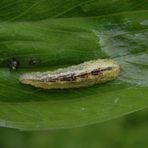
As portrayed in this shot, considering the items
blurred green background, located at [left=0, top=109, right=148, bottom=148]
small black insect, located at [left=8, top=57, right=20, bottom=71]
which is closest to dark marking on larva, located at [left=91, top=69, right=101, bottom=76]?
small black insect, located at [left=8, top=57, right=20, bottom=71]

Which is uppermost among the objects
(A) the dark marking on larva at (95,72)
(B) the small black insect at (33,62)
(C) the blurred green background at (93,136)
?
(B) the small black insect at (33,62)

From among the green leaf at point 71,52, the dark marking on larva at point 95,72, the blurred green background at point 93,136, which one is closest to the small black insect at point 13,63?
the green leaf at point 71,52

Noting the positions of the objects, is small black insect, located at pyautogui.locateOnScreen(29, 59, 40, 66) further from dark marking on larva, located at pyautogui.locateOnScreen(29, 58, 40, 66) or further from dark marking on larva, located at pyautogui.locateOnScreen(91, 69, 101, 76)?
dark marking on larva, located at pyautogui.locateOnScreen(91, 69, 101, 76)

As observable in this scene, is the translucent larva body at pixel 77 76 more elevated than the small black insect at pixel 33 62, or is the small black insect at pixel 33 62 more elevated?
the small black insect at pixel 33 62

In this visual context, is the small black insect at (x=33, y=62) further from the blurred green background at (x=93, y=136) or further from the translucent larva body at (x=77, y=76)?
the blurred green background at (x=93, y=136)

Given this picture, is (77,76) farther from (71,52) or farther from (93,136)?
(93,136)

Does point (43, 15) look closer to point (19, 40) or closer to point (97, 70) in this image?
point (19, 40)

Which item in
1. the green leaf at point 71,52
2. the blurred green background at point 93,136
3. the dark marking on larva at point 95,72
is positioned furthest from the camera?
the blurred green background at point 93,136
